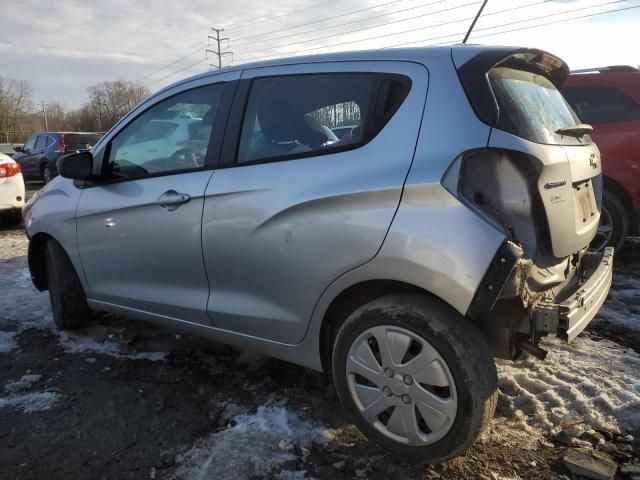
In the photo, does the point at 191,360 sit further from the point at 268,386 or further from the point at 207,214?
the point at 207,214

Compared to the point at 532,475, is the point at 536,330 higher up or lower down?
higher up

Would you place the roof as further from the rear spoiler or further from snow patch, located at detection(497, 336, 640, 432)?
snow patch, located at detection(497, 336, 640, 432)

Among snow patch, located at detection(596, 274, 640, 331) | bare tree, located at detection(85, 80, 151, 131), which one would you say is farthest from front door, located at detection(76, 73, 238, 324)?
bare tree, located at detection(85, 80, 151, 131)

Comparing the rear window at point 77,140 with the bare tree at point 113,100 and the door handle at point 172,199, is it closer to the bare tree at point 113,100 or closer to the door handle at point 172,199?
the door handle at point 172,199

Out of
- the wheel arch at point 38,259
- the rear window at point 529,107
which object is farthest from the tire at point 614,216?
the wheel arch at point 38,259

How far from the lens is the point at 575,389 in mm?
2906

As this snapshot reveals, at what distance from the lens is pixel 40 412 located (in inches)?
112

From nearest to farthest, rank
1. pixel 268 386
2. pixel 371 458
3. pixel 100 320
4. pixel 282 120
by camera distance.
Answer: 1. pixel 371 458
2. pixel 282 120
3. pixel 268 386
4. pixel 100 320

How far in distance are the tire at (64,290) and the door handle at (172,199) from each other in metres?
1.35

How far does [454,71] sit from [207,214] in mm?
1422

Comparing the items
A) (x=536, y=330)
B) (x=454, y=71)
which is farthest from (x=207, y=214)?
(x=536, y=330)

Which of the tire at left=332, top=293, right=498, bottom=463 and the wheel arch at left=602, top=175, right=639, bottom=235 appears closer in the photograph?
the tire at left=332, top=293, right=498, bottom=463

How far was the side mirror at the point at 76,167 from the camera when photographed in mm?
3414

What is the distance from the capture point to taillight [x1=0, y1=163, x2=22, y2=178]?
7832mm
